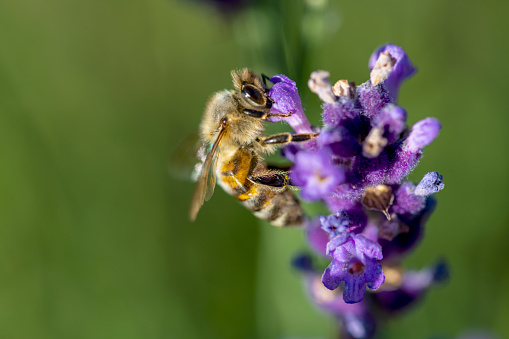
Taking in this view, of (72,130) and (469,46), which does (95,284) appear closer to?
(72,130)

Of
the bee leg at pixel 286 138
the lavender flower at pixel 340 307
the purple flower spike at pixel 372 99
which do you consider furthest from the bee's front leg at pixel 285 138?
the lavender flower at pixel 340 307

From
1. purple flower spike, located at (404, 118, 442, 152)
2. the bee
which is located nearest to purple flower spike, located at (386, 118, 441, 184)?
purple flower spike, located at (404, 118, 442, 152)

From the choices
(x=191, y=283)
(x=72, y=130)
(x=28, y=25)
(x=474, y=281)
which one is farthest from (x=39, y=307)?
(x=474, y=281)

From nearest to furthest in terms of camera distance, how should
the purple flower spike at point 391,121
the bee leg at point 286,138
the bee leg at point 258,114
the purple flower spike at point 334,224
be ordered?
the purple flower spike at point 391,121 < the purple flower spike at point 334,224 < the bee leg at point 286,138 < the bee leg at point 258,114

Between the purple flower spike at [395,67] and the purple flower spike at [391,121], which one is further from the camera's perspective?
the purple flower spike at [395,67]

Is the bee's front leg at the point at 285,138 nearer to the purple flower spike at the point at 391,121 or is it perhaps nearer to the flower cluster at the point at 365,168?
the flower cluster at the point at 365,168
